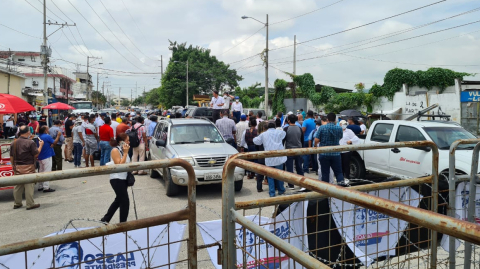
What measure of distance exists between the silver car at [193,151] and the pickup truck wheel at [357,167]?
347cm

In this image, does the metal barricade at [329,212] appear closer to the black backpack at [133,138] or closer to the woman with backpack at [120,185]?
the woman with backpack at [120,185]

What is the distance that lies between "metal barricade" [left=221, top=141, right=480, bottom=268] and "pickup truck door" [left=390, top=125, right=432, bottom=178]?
4.78 meters

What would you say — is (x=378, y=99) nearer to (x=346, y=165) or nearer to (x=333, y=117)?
(x=346, y=165)

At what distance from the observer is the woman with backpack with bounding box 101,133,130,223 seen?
5.75 meters

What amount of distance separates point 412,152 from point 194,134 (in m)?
5.28

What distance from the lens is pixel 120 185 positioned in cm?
576

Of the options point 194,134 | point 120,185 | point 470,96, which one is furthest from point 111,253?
point 470,96

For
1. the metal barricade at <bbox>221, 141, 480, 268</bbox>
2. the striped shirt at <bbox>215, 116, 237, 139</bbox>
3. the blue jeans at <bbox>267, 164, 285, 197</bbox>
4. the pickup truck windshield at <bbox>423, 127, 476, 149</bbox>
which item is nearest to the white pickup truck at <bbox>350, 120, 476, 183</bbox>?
the pickup truck windshield at <bbox>423, 127, 476, 149</bbox>

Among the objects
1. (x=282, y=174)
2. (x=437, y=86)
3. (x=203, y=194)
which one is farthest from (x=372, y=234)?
(x=437, y=86)

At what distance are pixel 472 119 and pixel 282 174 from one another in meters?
21.8

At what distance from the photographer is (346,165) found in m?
9.75

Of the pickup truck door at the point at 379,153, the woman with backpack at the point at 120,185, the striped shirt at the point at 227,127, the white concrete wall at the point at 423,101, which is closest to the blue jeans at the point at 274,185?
the pickup truck door at the point at 379,153

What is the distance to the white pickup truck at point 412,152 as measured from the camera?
7.77m

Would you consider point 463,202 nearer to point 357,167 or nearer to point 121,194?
point 121,194
